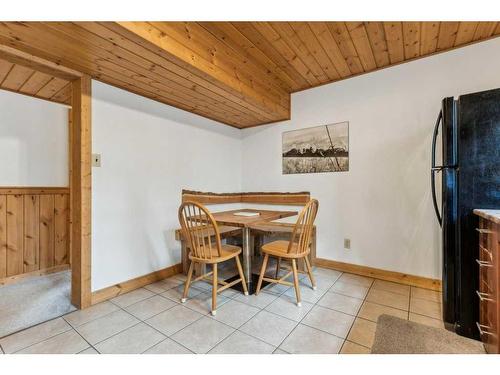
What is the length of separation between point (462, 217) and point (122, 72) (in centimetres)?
268

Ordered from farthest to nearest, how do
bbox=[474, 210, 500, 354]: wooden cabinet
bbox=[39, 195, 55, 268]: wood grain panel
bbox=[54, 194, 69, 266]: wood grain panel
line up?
1. bbox=[54, 194, 69, 266]: wood grain panel
2. bbox=[39, 195, 55, 268]: wood grain panel
3. bbox=[474, 210, 500, 354]: wooden cabinet

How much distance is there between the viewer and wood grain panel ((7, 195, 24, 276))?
2475mm

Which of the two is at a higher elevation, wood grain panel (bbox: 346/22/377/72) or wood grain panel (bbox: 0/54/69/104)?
wood grain panel (bbox: 346/22/377/72)

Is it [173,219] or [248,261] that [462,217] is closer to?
[248,261]

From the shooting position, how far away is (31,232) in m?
2.63

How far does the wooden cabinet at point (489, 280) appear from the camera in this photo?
111 cm

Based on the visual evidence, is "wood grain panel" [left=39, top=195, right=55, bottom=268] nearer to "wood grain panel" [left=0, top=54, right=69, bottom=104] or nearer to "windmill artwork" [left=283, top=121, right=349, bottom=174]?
"wood grain panel" [left=0, top=54, right=69, bottom=104]

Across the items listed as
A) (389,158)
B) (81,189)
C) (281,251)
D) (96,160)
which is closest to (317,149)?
(389,158)

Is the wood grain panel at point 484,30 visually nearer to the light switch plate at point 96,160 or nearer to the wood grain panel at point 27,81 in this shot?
the light switch plate at point 96,160

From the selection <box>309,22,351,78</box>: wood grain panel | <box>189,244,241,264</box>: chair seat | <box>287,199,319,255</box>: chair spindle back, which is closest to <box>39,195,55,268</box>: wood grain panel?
<box>189,244,241,264</box>: chair seat

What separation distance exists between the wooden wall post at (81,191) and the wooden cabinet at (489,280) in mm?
2606

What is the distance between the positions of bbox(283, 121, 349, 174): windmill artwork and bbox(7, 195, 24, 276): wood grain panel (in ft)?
10.3

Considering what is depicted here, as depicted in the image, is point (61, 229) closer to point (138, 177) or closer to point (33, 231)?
point (33, 231)
